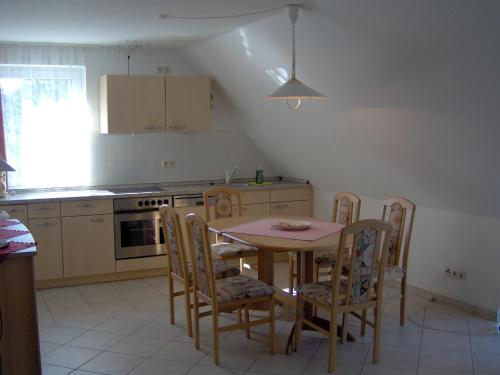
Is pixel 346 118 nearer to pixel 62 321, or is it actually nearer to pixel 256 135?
pixel 256 135

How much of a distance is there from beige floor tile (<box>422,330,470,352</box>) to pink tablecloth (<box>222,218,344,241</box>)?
0.99m

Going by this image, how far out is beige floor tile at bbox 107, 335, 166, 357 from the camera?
376 centimetres

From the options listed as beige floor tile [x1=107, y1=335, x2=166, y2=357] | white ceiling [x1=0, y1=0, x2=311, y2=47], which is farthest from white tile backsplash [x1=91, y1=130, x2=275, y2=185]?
beige floor tile [x1=107, y1=335, x2=166, y2=357]

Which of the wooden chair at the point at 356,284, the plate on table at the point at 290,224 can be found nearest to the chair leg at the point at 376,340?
the wooden chair at the point at 356,284

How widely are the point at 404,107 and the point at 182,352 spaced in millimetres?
2336

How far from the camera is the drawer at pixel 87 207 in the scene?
5.22 meters

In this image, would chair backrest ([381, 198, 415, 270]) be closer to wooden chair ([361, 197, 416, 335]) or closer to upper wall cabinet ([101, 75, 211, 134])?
wooden chair ([361, 197, 416, 335])

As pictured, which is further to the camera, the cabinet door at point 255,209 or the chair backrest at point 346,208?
the cabinet door at point 255,209

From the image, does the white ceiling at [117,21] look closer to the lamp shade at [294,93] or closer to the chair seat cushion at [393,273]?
the lamp shade at [294,93]

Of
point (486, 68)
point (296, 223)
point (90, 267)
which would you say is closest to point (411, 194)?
point (296, 223)

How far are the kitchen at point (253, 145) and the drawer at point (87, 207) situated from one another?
0.01m

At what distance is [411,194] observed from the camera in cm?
483

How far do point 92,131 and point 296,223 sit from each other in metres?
2.73

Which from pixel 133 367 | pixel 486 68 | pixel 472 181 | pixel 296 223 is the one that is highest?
pixel 486 68
